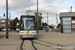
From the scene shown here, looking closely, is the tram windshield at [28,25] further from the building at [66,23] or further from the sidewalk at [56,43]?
the building at [66,23]

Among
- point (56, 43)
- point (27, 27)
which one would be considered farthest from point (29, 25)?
point (56, 43)

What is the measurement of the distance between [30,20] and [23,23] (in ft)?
3.21

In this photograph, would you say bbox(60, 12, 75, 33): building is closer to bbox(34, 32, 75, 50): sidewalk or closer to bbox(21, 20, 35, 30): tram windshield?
bbox(34, 32, 75, 50): sidewalk

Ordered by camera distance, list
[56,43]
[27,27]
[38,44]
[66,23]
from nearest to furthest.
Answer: [38,44]
[56,43]
[27,27]
[66,23]

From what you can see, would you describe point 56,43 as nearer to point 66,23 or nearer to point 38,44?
point 38,44

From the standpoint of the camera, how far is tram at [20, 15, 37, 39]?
13328 millimetres

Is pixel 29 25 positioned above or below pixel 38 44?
above

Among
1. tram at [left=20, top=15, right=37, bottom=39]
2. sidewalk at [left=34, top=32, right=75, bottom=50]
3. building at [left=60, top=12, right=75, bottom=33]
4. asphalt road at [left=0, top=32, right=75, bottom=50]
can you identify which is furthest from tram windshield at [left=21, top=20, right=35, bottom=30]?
building at [left=60, top=12, right=75, bottom=33]

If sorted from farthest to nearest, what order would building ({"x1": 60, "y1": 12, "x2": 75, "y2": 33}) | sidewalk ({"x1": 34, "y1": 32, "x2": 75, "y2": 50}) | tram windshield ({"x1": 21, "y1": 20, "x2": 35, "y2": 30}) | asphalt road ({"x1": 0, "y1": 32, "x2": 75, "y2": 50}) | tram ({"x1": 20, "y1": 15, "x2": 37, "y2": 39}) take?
building ({"x1": 60, "y1": 12, "x2": 75, "y2": 33}) → tram windshield ({"x1": 21, "y1": 20, "x2": 35, "y2": 30}) → tram ({"x1": 20, "y1": 15, "x2": 37, "y2": 39}) → sidewalk ({"x1": 34, "y1": 32, "x2": 75, "y2": 50}) → asphalt road ({"x1": 0, "y1": 32, "x2": 75, "y2": 50})

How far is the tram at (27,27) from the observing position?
13.3 metres

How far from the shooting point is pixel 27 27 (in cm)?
1357

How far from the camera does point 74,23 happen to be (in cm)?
5731

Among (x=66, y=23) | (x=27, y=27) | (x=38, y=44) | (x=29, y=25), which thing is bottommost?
(x=38, y=44)

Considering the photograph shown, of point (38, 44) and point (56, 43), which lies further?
point (56, 43)
